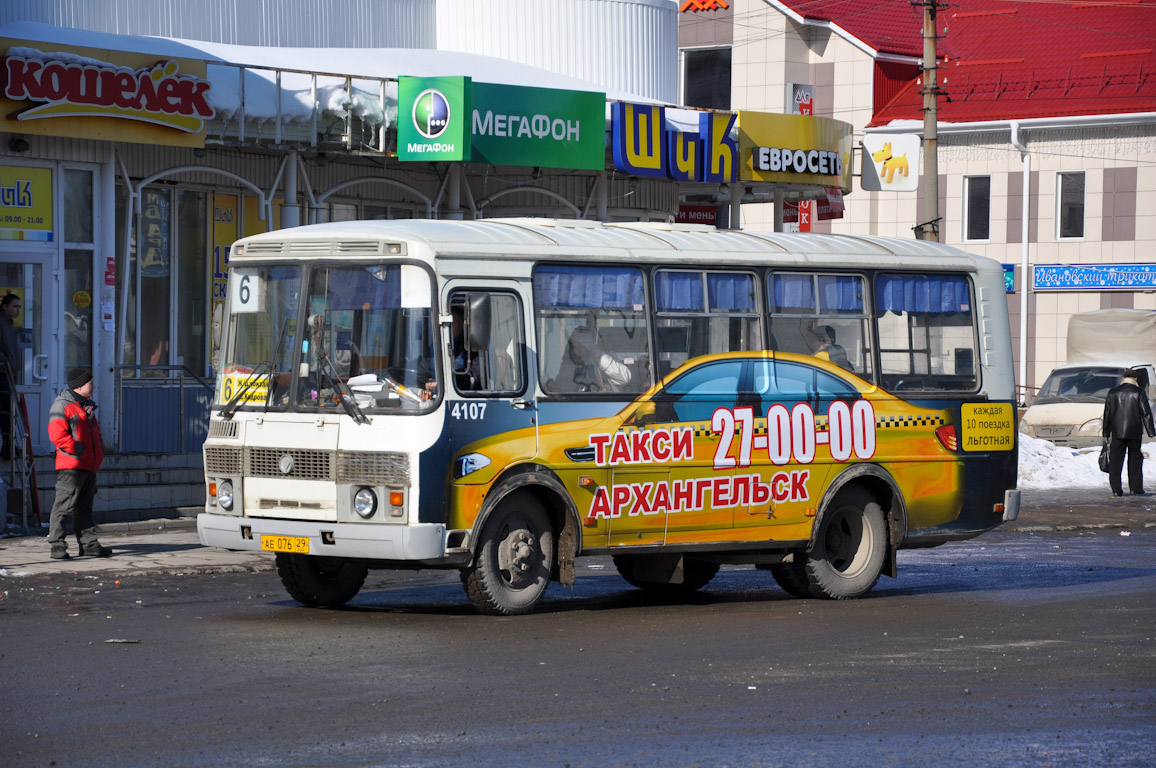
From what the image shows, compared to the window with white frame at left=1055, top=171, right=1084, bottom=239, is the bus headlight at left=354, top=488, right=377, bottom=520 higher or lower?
lower

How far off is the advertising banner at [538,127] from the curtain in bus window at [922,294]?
8.65m

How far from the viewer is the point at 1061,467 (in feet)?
94.3

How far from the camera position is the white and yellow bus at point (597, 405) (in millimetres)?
11633

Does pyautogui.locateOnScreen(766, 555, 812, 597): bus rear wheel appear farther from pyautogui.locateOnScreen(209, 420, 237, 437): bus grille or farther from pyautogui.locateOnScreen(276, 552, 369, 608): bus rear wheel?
pyautogui.locateOnScreen(209, 420, 237, 437): bus grille

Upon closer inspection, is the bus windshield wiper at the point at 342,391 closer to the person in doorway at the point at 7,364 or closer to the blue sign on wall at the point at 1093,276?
the person in doorway at the point at 7,364

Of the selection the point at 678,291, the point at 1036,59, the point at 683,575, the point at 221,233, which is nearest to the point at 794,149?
the point at 221,233

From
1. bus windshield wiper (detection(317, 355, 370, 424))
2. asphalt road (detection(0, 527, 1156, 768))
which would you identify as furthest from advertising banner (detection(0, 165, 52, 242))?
bus windshield wiper (detection(317, 355, 370, 424))

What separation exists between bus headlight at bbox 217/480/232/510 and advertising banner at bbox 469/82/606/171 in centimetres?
1031

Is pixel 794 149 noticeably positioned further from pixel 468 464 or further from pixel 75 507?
pixel 468 464

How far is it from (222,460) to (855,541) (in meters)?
4.95

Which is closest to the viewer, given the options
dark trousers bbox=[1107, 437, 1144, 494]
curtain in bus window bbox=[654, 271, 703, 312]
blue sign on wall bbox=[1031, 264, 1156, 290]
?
curtain in bus window bbox=[654, 271, 703, 312]

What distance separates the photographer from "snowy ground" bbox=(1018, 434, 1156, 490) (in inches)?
1091

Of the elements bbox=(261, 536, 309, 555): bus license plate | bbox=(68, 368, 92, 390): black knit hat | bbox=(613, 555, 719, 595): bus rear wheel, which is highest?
bbox=(68, 368, 92, 390): black knit hat

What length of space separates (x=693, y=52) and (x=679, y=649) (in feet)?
144
